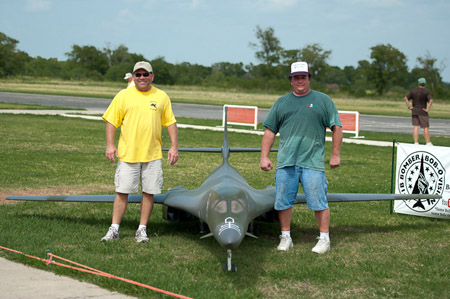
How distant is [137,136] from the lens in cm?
725

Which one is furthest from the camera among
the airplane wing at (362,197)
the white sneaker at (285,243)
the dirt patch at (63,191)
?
the dirt patch at (63,191)

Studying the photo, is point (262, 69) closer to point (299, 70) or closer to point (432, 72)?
point (432, 72)

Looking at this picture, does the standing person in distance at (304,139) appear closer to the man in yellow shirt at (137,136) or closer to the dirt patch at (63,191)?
the man in yellow shirt at (137,136)

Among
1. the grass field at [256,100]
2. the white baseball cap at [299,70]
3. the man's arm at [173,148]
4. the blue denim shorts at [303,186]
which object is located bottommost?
the grass field at [256,100]

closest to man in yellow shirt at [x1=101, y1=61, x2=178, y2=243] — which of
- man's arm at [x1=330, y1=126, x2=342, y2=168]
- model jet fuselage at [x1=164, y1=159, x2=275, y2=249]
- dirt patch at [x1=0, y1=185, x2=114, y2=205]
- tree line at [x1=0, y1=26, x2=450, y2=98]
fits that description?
model jet fuselage at [x1=164, y1=159, x2=275, y2=249]

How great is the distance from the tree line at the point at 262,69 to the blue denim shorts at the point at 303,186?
70.3 m

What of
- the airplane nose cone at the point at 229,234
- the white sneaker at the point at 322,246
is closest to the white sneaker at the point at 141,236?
the airplane nose cone at the point at 229,234

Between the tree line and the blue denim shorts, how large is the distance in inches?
2769

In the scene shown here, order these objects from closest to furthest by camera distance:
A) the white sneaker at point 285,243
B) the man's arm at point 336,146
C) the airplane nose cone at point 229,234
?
1. the airplane nose cone at point 229,234
2. the man's arm at point 336,146
3. the white sneaker at point 285,243

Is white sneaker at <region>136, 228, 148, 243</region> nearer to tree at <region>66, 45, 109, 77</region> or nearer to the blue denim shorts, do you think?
the blue denim shorts

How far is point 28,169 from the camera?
504 inches

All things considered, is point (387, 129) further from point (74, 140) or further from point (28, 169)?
point (28, 169)

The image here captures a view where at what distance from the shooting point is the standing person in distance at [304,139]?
22.9 feet

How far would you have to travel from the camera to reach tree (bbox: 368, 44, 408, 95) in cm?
8144
